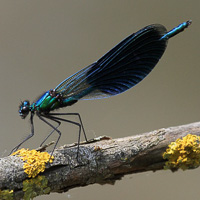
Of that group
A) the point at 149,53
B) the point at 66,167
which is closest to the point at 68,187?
the point at 66,167

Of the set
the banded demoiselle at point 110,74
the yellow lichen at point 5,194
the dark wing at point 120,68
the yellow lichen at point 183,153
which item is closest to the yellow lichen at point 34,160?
the yellow lichen at point 5,194

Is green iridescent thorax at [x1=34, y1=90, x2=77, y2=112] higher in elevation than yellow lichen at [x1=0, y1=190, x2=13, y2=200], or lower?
higher

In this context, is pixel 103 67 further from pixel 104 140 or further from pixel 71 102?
pixel 104 140

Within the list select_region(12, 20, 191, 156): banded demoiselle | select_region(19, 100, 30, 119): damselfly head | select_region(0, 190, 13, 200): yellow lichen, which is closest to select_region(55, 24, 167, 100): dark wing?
select_region(12, 20, 191, 156): banded demoiselle

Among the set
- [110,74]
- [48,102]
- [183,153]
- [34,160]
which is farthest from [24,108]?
[183,153]

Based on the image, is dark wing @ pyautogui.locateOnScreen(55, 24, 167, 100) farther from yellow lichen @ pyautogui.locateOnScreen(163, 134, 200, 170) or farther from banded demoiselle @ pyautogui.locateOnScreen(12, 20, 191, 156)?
yellow lichen @ pyautogui.locateOnScreen(163, 134, 200, 170)

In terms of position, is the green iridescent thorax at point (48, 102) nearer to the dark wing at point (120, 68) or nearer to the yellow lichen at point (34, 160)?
the dark wing at point (120, 68)
